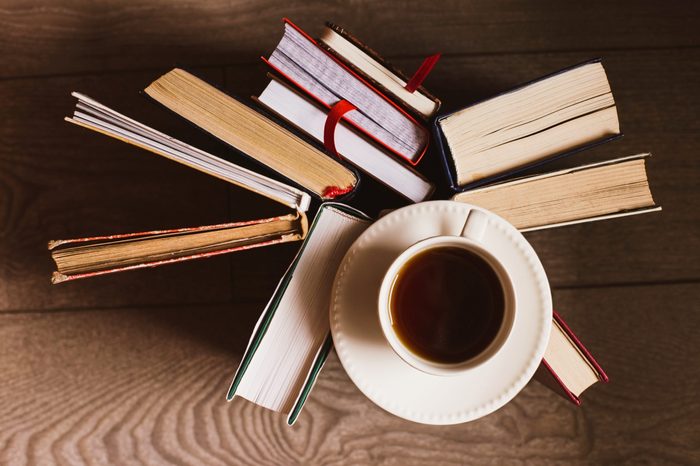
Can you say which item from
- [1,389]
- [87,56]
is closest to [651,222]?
[87,56]

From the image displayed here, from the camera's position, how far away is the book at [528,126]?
0.73 metres

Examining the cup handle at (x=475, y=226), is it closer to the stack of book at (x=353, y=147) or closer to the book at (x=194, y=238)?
the stack of book at (x=353, y=147)

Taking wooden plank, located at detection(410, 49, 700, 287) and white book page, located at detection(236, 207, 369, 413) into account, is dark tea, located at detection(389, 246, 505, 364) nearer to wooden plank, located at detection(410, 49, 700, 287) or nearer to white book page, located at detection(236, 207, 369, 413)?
white book page, located at detection(236, 207, 369, 413)

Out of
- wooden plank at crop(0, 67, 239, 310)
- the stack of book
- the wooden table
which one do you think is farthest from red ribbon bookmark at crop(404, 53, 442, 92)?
wooden plank at crop(0, 67, 239, 310)

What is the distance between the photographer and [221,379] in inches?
33.9

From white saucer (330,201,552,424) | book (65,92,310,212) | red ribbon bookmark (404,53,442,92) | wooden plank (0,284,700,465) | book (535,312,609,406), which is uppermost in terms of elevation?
red ribbon bookmark (404,53,442,92)

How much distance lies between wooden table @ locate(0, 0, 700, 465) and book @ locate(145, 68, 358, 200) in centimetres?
15

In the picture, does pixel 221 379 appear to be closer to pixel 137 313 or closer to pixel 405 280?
pixel 137 313

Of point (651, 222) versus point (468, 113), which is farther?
point (651, 222)

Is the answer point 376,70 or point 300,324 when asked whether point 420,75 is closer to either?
point 376,70

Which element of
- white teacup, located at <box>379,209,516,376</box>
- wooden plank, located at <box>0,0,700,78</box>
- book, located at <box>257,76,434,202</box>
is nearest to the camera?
white teacup, located at <box>379,209,516,376</box>

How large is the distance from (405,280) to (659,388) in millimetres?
478

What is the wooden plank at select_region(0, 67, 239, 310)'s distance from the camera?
Result: 859 millimetres

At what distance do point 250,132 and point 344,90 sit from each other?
0.14 m
